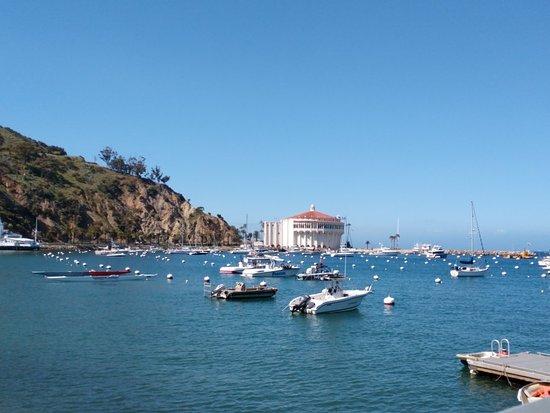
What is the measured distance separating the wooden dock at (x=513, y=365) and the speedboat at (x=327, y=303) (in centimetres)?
1917

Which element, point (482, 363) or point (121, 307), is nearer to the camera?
point (482, 363)

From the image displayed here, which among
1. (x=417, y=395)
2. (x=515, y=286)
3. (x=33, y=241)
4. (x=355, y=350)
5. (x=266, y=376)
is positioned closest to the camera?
(x=417, y=395)

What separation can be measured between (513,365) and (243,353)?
42.2 ft

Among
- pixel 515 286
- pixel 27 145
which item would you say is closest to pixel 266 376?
pixel 515 286

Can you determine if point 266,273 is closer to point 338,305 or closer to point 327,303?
point 338,305

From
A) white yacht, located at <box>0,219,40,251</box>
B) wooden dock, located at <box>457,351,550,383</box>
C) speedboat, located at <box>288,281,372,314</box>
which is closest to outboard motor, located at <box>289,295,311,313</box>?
speedboat, located at <box>288,281,372,314</box>

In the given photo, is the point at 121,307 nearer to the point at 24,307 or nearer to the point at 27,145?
the point at 24,307

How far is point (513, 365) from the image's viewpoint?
25.2 metres

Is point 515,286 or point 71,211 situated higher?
point 71,211

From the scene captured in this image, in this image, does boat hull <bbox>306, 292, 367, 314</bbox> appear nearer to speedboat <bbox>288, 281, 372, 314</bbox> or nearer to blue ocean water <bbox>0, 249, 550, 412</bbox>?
speedboat <bbox>288, 281, 372, 314</bbox>

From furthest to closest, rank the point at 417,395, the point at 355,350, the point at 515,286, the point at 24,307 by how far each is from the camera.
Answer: the point at 515,286 < the point at 24,307 < the point at 355,350 < the point at 417,395

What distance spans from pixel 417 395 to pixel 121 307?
31.7m

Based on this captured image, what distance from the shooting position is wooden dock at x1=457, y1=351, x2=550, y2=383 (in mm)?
24188

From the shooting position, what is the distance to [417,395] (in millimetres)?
23359
